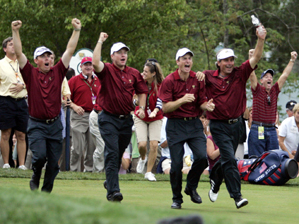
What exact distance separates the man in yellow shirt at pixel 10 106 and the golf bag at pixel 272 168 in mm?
5125

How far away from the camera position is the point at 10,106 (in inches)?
491

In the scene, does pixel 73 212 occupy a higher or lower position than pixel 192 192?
higher

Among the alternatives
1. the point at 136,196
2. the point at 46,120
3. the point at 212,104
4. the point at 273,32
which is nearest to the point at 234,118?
the point at 212,104

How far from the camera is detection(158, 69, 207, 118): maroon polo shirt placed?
27.2 ft

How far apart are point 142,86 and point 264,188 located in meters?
3.78

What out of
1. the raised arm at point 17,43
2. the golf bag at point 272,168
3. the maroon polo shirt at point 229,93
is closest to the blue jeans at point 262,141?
the golf bag at point 272,168

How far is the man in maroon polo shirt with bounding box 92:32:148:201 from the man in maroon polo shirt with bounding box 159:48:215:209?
0.59m

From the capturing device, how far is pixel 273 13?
109ft

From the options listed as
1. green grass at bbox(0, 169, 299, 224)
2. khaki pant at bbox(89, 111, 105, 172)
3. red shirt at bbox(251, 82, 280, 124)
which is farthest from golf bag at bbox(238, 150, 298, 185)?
khaki pant at bbox(89, 111, 105, 172)

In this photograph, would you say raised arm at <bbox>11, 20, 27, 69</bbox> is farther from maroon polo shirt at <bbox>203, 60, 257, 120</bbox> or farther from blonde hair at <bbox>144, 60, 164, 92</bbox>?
blonde hair at <bbox>144, 60, 164, 92</bbox>

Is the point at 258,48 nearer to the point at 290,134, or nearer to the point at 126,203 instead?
the point at 126,203

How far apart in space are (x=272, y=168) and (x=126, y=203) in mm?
4806

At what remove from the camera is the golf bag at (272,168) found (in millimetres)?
11531

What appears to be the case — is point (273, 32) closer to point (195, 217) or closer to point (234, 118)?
point (234, 118)
